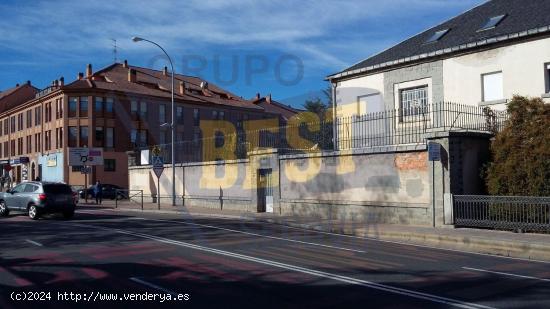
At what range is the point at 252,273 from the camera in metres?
10.4

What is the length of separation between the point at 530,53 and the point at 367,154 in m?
7.31

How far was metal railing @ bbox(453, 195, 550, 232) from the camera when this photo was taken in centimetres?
1623

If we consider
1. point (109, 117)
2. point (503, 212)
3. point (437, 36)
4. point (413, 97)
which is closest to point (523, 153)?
point (503, 212)

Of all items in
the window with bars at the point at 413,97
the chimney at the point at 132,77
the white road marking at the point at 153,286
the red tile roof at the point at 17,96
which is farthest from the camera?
the red tile roof at the point at 17,96

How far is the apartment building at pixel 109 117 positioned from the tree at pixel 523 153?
149 ft

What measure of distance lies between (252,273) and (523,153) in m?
10.8

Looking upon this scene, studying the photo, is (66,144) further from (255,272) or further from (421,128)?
(255,272)

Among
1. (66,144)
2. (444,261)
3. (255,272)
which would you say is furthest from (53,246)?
(66,144)

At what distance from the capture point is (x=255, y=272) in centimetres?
1049

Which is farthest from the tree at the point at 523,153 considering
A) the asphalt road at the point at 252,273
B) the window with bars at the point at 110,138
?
the window with bars at the point at 110,138

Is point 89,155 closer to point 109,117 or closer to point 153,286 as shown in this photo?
point 109,117

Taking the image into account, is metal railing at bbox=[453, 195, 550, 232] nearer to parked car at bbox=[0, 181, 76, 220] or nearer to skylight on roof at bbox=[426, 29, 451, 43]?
skylight on roof at bbox=[426, 29, 451, 43]

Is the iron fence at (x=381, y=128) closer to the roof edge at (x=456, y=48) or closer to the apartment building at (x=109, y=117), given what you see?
the roof edge at (x=456, y=48)

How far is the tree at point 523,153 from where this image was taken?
1700 centimetres
